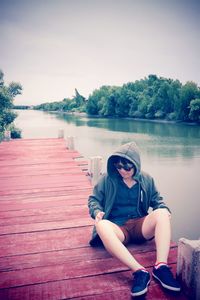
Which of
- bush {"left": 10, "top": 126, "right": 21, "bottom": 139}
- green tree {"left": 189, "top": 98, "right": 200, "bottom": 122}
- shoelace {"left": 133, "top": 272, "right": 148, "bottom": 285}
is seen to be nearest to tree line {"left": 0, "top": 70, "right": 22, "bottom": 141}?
bush {"left": 10, "top": 126, "right": 21, "bottom": 139}

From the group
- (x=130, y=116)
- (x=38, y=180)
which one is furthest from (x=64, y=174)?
(x=130, y=116)

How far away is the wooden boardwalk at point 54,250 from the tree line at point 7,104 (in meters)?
12.6

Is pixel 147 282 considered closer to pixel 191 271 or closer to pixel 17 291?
pixel 191 271

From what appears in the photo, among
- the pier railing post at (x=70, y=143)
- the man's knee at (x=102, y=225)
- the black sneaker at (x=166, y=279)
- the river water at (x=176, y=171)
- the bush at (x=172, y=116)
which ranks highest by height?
the bush at (x=172, y=116)

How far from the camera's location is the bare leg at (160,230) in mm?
2326

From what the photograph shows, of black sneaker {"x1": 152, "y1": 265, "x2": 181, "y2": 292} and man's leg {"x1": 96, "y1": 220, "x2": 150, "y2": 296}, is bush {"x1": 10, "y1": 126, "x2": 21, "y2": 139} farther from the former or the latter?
black sneaker {"x1": 152, "y1": 265, "x2": 181, "y2": 292}

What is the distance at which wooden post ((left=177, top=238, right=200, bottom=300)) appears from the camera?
2.03m

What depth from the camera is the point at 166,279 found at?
84.7 inches

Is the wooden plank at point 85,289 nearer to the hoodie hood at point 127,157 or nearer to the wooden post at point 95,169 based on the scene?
the hoodie hood at point 127,157

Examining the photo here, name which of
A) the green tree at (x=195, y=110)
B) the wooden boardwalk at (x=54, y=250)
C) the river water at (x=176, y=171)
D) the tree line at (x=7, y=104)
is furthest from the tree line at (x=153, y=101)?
the wooden boardwalk at (x=54, y=250)

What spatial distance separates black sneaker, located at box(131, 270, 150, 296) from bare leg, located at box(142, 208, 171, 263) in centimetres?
23

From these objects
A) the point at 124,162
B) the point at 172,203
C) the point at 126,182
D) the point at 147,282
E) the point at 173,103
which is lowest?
the point at 172,203

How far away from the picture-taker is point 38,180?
561 centimetres

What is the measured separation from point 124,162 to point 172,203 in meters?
8.44
